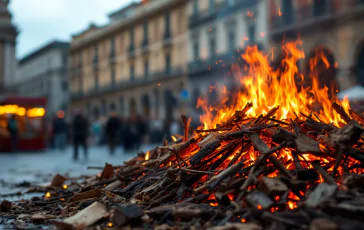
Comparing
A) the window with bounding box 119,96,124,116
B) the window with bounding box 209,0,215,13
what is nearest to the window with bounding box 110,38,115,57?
the window with bounding box 119,96,124,116

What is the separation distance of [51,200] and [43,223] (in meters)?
1.14

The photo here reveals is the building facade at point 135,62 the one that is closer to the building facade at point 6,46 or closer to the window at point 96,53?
the window at point 96,53

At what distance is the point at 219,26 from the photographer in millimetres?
34594

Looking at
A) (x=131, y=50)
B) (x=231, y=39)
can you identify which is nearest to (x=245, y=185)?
(x=231, y=39)

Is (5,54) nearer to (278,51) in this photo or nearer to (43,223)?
(278,51)

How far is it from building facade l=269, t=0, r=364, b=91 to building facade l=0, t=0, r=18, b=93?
3876 centimetres

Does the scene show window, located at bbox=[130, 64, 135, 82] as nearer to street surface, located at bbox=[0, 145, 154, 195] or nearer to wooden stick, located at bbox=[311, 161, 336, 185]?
street surface, located at bbox=[0, 145, 154, 195]

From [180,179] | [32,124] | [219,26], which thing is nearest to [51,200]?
[180,179]

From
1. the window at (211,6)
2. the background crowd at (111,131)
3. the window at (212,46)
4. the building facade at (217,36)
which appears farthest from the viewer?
the window at (212,46)

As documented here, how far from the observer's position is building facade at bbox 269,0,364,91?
2172 centimetres

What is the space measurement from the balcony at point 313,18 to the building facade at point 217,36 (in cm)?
180

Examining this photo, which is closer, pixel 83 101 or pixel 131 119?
pixel 131 119

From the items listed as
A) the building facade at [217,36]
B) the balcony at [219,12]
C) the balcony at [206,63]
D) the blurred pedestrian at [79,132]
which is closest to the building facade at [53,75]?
the balcony at [206,63]

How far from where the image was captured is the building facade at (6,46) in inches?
2109
